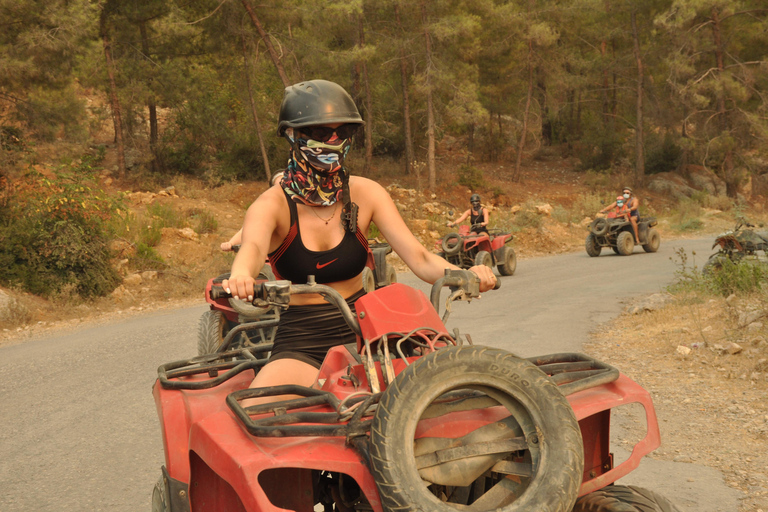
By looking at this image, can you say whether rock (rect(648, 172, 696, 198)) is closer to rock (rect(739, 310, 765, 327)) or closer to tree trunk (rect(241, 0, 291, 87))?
tree trunk (rect(241, 0, 291, 87))

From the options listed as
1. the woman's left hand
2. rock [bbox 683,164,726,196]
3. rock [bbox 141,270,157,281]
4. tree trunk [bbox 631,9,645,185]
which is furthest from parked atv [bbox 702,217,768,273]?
rock [bbox 683,164,726,196]

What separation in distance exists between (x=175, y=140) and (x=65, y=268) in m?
16.5

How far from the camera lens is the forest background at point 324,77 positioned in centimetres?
1652

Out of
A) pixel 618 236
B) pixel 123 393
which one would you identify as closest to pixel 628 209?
pixel 618 236

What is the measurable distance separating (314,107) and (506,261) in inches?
532

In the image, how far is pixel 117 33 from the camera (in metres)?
25.7

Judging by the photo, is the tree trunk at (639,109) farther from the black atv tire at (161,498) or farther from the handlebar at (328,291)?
the black atv tire at (161,498)

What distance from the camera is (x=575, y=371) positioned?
2.62 m

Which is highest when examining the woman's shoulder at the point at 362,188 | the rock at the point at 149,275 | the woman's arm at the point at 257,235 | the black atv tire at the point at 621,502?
the woman's shoulder at the point at 362,188

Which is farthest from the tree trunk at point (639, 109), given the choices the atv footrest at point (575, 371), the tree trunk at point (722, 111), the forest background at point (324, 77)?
the atv footrest at point (575, 371)

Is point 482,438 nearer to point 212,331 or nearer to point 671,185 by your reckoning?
point 212,331

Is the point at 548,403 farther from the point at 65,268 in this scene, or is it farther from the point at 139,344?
the point at 65,268

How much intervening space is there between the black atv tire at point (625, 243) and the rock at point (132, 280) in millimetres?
13320

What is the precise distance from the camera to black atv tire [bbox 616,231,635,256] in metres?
20.7
